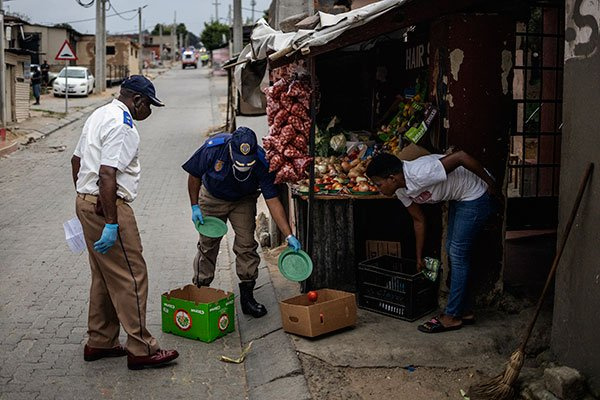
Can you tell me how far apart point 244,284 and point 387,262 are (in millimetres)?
1350

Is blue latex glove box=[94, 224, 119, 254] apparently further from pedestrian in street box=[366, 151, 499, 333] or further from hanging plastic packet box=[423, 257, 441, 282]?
hanging plastic packet box=[423, 257, 441, 282]

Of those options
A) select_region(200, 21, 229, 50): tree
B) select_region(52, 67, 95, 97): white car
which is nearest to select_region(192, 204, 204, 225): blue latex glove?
select_region(52, 67, 95, 97): white car

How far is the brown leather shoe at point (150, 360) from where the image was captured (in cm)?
552

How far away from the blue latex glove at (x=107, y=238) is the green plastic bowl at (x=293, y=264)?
1.52 m

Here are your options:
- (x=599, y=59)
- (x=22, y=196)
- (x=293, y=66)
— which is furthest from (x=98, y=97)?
(x=599, y=59)

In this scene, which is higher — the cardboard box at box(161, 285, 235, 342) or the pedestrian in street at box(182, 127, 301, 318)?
the pedestrian in street at box(182, 127, 301, 318)

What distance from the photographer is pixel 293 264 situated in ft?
20.4

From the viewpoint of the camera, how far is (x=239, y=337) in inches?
253

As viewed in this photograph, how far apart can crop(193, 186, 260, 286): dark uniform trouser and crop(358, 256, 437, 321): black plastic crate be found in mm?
1004

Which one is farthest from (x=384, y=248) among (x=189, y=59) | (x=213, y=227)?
(x=189, y=59)

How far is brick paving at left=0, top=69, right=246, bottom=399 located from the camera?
17.5 ft

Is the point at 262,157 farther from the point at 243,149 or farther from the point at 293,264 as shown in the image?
the point at 293,264

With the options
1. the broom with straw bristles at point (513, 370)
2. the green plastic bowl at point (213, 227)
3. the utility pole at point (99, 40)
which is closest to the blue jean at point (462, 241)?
the broom with straw bristles at point (513, 370)

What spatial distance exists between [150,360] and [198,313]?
679 millimetres
